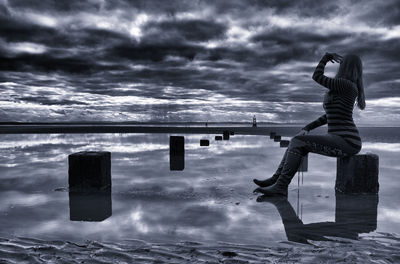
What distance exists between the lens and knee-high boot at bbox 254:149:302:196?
5.86 meters

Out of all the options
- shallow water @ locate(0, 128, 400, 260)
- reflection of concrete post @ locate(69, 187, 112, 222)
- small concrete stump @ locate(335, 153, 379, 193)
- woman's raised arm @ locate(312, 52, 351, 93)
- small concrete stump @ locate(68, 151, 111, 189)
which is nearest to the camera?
shallow water @ locate(0, 128, 400, 260)

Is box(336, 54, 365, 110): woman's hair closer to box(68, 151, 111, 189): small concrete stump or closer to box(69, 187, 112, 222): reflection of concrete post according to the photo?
box(69, 187, 112, 222): reflection of concrete post

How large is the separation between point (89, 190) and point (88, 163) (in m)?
0.51

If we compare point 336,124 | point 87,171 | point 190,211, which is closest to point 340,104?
point 336,124

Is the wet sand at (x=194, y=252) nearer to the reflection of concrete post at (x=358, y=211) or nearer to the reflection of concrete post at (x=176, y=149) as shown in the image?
the reflection of concrete post at (x=358, y=211)

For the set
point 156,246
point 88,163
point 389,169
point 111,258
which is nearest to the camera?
point 111,258

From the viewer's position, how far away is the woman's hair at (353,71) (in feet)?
19.1

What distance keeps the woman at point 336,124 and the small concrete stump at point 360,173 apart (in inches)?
9.6

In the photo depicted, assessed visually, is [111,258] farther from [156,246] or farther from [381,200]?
[381,200]

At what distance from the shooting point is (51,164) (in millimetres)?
10922

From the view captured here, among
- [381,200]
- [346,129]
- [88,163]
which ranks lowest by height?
[381,200]

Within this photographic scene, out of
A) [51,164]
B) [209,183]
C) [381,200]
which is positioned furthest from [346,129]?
[51,164]

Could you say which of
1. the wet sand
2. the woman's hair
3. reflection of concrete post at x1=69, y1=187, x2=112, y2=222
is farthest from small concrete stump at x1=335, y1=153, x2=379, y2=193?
reflection of concrete post at x1=69, y1=187, x2=112, y2=222

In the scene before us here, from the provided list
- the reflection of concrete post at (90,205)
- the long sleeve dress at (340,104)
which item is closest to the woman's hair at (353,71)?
the long sleeve dress at (340,104)
